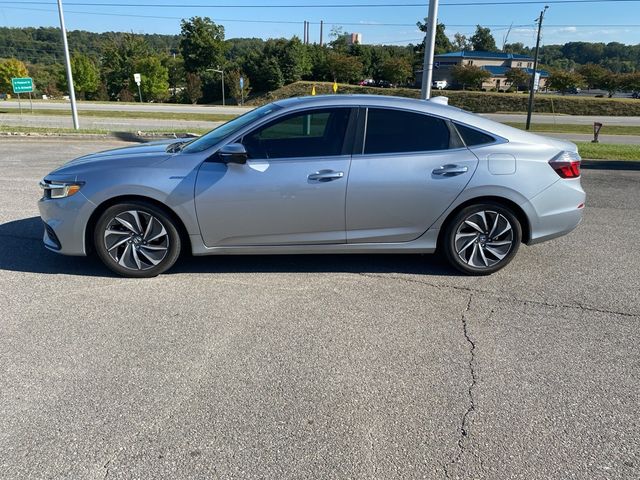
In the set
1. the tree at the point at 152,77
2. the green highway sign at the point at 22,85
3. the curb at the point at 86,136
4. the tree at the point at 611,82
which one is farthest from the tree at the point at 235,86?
the tree at the point at 611,82

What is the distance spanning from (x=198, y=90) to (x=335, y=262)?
58.7 m

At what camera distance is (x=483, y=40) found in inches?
4771

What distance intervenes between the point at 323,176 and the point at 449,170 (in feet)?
3.73

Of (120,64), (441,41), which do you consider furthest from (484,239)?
(441,41)

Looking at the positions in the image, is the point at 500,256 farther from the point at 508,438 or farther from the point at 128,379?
the point at 128,379

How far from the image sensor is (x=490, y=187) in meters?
4.35

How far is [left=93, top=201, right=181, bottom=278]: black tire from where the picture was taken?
4.24 m

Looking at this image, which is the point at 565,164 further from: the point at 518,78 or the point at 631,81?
the point at 631,81

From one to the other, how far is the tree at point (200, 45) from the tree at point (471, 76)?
110 feet

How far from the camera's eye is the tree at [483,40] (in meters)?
121

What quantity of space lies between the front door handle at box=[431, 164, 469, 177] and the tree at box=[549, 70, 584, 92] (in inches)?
2854

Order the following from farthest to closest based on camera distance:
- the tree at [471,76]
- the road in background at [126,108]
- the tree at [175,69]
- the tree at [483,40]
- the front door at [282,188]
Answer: the tree at [483,40]
the tree at [175,69]
the tree at [471,76]
the road in background at [126,108]
the front door at [282,188]

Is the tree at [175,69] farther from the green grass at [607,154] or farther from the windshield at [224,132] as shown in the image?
the windshield at [224,132]

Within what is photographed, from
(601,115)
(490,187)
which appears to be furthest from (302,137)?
(601,115)
